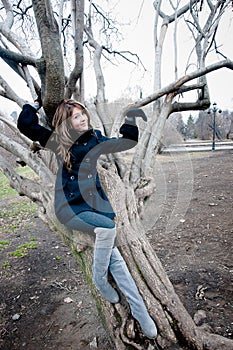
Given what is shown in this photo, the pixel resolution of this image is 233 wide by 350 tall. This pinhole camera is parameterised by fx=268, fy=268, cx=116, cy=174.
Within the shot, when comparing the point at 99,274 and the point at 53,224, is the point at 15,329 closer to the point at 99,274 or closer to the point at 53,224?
the point at 53,224

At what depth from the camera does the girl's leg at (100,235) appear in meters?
1.80

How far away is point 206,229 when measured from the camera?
4672 millimetres

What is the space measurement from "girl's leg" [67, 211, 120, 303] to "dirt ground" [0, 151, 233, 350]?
87cm

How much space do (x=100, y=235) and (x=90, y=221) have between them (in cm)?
12

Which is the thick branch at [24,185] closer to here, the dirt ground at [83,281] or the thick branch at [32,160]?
the thick branch at [32,160]

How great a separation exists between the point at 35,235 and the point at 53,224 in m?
3.04

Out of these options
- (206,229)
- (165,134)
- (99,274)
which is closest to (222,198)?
(206,229)

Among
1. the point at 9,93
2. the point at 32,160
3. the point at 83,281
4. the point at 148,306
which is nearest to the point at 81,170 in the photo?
the point at 148,306

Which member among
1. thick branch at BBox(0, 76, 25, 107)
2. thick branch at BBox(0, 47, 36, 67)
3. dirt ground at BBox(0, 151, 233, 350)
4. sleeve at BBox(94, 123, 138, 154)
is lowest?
dirt ground at BBox(0, 151, 233, 350)


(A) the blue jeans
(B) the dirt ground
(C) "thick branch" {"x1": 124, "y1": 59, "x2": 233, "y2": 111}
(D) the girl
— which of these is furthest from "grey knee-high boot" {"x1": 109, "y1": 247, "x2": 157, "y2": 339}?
(C) "thick branch" {"x1": 124, "y1": 59, "x2": 233, "y2": 111}

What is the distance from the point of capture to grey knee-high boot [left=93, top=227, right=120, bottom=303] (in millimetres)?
1813

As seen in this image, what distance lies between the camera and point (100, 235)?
181 centimetres

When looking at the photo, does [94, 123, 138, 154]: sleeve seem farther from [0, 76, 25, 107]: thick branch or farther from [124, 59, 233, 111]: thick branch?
[0, 76, 25, 107]: thick branch

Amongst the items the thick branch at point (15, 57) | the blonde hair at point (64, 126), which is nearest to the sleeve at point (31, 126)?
the blonde hair at point (64, 126)
